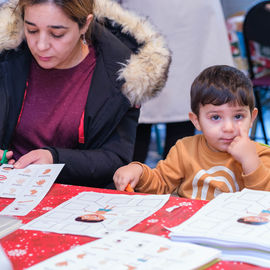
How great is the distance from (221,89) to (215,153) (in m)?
0.18

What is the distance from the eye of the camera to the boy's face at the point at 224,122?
1354 millimetres

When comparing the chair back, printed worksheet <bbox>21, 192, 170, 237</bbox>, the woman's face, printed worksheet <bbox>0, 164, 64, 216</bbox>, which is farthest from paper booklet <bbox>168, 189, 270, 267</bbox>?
the chair back

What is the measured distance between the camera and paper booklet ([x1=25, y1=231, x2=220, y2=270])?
80 cm

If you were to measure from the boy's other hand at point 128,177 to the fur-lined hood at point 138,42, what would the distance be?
0.97 ft

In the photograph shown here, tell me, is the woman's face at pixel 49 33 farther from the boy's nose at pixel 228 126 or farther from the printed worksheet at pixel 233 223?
the printed worksheet at pixel 233 223

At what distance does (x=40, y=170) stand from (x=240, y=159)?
525 mm

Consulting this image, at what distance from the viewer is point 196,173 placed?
4.59 ft

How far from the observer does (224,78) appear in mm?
1393

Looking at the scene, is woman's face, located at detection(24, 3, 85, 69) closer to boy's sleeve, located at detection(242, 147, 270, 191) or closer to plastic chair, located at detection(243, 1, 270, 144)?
boy's sleeve, located at detection(242, 147, 270, 191)

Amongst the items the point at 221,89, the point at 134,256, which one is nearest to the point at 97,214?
the point at 134,256

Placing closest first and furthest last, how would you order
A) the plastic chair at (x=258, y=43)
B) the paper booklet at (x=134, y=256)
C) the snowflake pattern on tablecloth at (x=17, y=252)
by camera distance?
the paper booklet at (x=134, y=256) → the snowflake pattern on tablecloth at (x=17, y=252) → the plastic chair at (x=258, y=43)

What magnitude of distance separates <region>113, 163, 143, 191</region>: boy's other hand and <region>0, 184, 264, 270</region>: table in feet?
0.69

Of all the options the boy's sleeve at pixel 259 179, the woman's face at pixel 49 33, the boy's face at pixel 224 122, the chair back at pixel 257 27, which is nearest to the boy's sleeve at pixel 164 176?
the boy's face at pixel 224 122

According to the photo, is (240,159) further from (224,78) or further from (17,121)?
(17,121)
